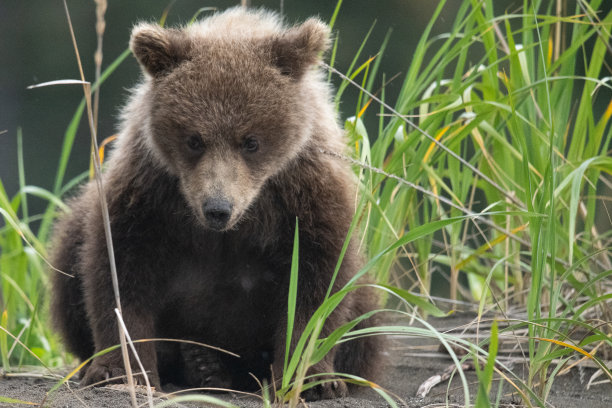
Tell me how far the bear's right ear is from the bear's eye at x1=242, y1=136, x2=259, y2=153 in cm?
41

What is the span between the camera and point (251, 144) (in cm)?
334

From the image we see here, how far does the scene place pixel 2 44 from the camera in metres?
11.2

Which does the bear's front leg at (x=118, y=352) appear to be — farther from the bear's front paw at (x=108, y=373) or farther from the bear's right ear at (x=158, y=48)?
the bear's right ear at (x=158, y=48)

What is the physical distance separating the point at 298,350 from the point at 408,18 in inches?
348

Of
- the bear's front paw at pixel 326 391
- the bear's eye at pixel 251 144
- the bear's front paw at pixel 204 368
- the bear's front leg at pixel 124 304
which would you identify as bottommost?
the bear's front paw at pixel 204 368

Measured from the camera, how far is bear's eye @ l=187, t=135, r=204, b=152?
3270 mm

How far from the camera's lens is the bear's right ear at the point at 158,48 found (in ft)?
11.0

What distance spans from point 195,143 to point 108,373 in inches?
36.1

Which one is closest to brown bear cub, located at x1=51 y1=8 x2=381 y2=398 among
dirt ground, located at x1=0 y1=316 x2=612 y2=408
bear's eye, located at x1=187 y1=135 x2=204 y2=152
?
bear's eye, located at x1=187 y1=135 x2=204 y2=152

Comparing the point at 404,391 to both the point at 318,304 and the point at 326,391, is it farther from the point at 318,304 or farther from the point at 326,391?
the point at 318,304

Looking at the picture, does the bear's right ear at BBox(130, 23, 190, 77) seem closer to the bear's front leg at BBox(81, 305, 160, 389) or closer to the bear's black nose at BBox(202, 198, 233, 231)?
the bear's black nose at BBox(202, 198, 233, 231)

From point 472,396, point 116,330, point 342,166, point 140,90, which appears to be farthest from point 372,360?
point 140,90

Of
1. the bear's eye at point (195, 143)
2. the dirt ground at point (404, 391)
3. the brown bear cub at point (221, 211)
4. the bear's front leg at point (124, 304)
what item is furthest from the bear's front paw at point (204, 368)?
the bear's eye at point (195, 143)

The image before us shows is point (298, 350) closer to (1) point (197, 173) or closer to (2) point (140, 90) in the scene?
(1) point (197, 173)
